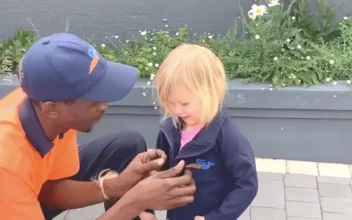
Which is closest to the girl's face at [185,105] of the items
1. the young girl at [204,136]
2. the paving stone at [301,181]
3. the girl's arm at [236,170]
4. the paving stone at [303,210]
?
the young girl at [204,136]

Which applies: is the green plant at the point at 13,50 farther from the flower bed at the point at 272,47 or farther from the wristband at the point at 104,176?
the wristband at the point at 104,176

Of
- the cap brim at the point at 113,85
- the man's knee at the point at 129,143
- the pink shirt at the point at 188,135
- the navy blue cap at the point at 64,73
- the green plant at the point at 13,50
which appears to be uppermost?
the navy blue cap at the point at 64,73

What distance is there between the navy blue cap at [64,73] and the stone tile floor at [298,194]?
1.42 metres

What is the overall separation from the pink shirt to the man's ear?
501 mm

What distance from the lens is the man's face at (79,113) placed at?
88.4 inches

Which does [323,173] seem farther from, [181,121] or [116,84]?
[116,84]

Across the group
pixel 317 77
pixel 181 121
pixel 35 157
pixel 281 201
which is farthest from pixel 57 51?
pixel 317 77

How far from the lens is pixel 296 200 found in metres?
3.65

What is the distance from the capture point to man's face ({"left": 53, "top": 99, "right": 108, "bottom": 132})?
225cm

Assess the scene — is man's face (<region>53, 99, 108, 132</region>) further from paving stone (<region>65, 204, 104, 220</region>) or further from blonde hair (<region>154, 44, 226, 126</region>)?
paving stone (<region>65, 204, 104, 220</region>)

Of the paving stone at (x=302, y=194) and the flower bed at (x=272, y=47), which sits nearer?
the paving stone at (x=302, y=194)

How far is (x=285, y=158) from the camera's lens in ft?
13.5

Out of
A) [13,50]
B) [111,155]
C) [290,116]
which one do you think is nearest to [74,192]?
[111,155]

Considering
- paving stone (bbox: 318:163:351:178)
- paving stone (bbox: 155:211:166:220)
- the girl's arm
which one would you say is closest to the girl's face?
the girl's arm
